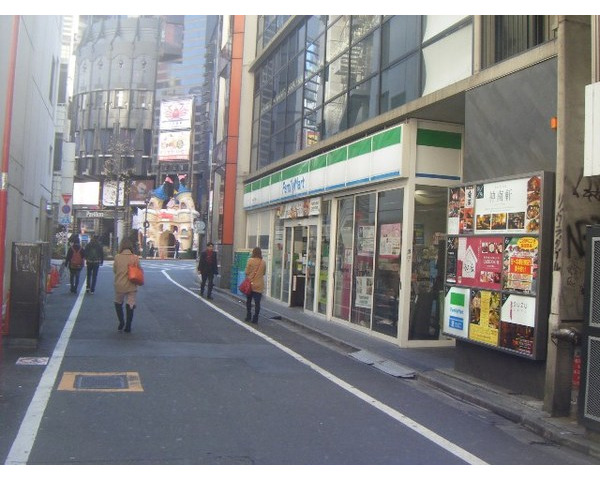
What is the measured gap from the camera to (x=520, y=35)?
8.34 meters

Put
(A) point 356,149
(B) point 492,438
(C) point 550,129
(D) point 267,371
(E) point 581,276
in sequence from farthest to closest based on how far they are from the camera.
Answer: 1. (A) point 356,149
2. (D) point 267,371
3. (C) point 550,129
4. (E) point 581,276
5. (B) point 492,438

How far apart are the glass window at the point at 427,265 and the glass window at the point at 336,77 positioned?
4.50 meters

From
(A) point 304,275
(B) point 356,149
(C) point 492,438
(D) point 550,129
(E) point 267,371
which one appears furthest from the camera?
(A) point 304,275

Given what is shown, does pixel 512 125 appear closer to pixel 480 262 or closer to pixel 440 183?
pixel 480 262

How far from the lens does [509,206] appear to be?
7.54 m

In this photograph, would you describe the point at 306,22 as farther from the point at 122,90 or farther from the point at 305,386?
the point at 122,90

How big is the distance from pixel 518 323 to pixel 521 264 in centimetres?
70

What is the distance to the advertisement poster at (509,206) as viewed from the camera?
7.10 metres

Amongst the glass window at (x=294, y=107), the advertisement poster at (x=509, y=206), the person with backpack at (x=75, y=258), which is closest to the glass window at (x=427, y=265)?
the advertisement poster at (x=509, y=206)

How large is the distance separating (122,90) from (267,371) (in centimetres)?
9784

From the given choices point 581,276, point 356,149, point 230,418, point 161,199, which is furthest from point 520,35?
point 161,199

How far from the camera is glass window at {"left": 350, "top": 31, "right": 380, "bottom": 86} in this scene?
12.6 m

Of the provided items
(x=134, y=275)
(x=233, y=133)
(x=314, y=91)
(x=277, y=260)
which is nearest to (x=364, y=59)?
(x=314, y=91)

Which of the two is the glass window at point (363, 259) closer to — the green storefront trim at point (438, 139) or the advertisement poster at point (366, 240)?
the advertisement poster at point (366, 240)
